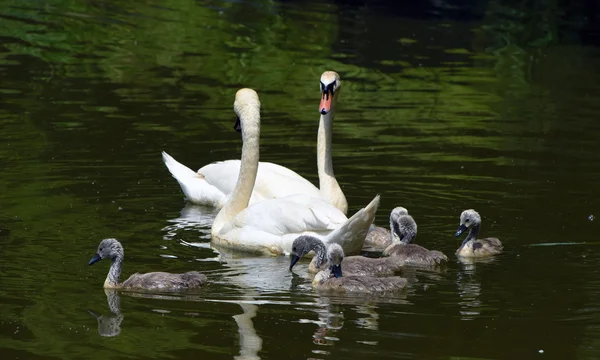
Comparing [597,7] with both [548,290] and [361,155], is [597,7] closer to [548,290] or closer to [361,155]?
[361,155]

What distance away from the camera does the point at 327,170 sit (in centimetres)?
1320

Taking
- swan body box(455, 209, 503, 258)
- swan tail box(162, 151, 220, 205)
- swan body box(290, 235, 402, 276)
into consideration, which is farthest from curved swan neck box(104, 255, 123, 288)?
swan tail box(162, 151, 220, 205)

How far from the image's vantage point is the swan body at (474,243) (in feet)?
36.9

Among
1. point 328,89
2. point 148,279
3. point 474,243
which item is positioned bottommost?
point 148,279

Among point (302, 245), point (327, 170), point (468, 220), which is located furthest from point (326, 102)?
point (302, 245)

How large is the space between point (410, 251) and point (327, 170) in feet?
7.86

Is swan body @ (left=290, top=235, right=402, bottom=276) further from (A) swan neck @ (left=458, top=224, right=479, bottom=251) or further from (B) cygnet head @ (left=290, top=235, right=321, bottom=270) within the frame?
(A) swan neck @ (left=458, top=224, right=479, bottom=251)

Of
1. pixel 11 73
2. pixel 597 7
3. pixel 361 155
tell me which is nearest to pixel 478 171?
pixel 361 155

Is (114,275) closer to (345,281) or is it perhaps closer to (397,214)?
(345,281)

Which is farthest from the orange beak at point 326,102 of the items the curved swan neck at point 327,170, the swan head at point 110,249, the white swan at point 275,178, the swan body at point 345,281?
the swan head at point 110,249

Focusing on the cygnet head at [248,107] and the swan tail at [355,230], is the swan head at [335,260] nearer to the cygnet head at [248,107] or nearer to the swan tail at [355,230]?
the swan tail at [355,230]

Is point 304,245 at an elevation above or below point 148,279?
above

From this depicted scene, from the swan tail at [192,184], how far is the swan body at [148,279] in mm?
3888

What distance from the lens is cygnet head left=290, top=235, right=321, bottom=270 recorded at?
1108 centimetres
